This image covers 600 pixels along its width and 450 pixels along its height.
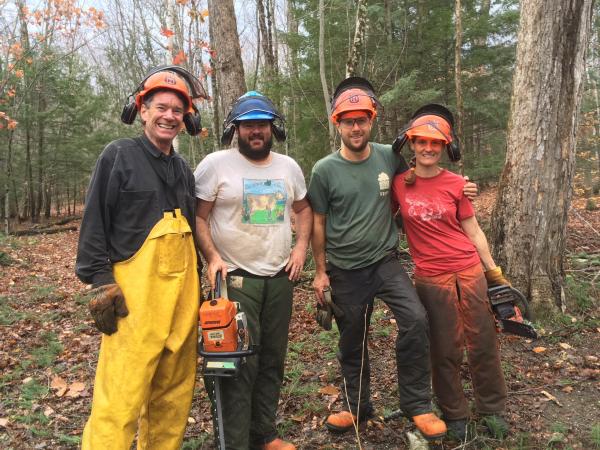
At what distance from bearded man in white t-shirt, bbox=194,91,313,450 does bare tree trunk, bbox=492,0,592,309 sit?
2943mm

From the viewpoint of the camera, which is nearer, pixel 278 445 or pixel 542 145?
pixel 278 445

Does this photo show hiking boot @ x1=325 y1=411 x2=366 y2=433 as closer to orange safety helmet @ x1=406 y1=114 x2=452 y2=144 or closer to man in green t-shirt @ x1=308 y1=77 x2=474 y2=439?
man in green t-shirt @ x1=308 y1=77 x2=474 y2=439

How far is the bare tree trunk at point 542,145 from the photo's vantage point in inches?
185

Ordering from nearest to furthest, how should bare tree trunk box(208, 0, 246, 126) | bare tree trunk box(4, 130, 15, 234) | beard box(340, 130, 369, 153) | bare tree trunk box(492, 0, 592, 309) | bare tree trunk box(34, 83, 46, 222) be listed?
beard box(340, 130, 369, 153)
bare tree trunk box(492, 0, 592, 309)
bare tree trunk box(208, 0, 246, 126)
bare tree trunk box(4, 130, 15, 234)
bare tree trunk box(34, 83, 46, 222)

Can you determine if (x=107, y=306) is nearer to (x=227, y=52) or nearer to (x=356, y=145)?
(x=356, y=145)

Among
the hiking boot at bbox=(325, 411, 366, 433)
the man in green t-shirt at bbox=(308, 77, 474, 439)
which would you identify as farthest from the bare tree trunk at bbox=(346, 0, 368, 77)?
the hiking boot at bbox=(325, 411, 366, 433)

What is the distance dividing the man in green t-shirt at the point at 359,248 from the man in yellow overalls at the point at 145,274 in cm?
111

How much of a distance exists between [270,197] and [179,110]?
2.79ft

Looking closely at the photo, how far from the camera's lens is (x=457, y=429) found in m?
3.32

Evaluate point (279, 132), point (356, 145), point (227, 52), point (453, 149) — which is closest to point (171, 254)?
point (279, 132)

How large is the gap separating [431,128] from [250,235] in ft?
5.08

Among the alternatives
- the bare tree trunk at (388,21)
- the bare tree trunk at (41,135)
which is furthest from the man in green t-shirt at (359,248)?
the bare tree trunk at (41,135)

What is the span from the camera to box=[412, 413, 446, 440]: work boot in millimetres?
3117

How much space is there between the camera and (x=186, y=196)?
302 centimetres
